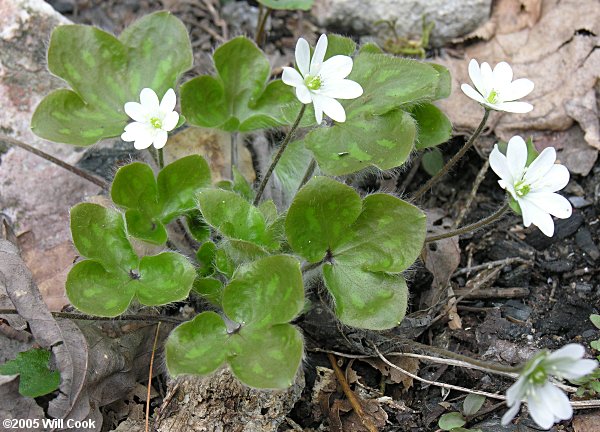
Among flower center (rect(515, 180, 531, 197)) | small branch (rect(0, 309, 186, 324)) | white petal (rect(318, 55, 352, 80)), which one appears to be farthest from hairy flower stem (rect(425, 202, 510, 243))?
small branch (rect(0, 309, 186, 324))

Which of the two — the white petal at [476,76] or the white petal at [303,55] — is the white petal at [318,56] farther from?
the white petal at [476,76]

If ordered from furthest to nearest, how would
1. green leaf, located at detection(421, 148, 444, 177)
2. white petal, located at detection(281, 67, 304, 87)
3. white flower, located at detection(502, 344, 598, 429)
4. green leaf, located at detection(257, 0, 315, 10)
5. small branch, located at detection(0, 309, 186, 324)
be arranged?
green leaf, located at detection(257, 0, 315, 10) → green leaf, located at detection(421, 148, 444, 177) → small branch, located at detection(0, 309, 186, 324) → white petal, located at detection(281, 67, 304, 87) → white flower, located at detection(502, 344, 598, 429)

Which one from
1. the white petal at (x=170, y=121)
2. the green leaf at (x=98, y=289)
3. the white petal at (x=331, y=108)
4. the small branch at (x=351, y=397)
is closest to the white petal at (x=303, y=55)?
the white petal at (x=331, y=108)

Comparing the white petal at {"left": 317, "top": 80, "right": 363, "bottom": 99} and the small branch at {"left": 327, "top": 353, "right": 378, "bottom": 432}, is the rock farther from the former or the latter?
the small branch at {"left": 327, "top": 353, "right": 378, "bottom": 432}

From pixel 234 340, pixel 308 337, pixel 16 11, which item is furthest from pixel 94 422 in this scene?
pixel 16 11

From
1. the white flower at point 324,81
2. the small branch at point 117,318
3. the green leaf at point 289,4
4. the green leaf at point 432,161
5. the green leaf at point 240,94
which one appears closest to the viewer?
the white flower at point 324,81
